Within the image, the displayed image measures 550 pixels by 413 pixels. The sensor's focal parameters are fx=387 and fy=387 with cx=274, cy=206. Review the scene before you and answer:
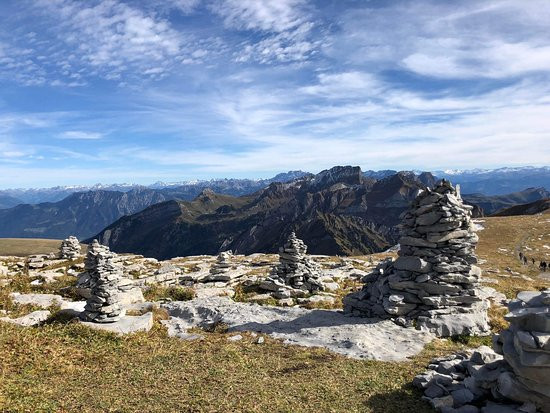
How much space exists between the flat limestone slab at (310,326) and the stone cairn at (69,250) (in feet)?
117

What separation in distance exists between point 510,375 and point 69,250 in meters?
56.5

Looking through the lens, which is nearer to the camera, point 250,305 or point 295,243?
point 250,305

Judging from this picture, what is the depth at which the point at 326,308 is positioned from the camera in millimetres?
26359

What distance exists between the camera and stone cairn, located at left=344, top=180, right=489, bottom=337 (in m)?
21.0

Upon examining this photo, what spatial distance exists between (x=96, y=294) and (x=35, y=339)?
3.97 metres

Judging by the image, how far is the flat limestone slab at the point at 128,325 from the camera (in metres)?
19.8

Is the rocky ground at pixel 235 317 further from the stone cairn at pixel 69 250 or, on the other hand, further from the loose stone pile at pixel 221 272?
the stone cairn at pixel 69 250

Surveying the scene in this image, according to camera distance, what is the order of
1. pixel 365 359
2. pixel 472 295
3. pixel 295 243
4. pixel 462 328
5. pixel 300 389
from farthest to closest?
pixel 295 243
pixel 472 295
pixel 462 328
pixel 365 359
pixel 300 389

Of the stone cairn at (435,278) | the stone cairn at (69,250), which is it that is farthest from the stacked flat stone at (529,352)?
the stone cairn at (69,250)

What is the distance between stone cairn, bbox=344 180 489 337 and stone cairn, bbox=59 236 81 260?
45.2 meters

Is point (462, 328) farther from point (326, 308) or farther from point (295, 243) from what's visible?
point (295, 243)

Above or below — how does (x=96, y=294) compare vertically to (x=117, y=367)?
above

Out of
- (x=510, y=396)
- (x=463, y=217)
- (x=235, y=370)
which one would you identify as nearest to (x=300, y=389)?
(x=235, y=370)

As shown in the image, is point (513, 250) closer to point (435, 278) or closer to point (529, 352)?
point (435, 278)
